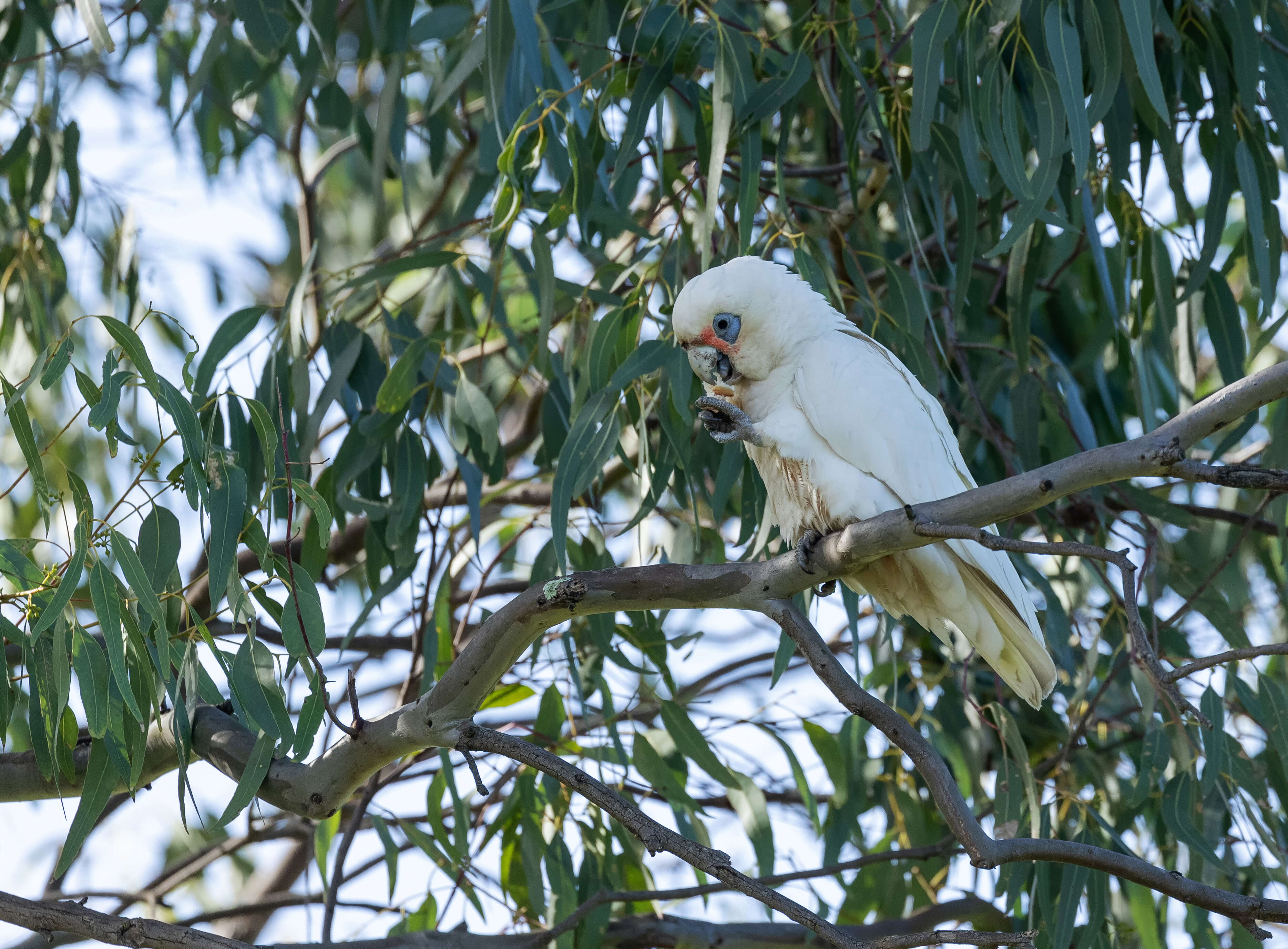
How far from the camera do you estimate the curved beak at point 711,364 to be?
74.8 inches

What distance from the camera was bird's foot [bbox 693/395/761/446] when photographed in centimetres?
171

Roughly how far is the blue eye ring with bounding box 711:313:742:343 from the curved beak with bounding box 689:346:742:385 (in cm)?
3

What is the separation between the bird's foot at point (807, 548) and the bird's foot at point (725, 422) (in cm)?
16

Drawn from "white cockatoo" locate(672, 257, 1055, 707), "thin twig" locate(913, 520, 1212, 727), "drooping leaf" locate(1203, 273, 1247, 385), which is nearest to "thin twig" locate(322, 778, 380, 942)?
"white cockatoo" locate(672, 257, 1055, 707)

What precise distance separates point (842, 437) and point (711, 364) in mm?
252

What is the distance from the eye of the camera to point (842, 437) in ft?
5.76

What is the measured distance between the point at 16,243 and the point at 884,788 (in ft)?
7.52

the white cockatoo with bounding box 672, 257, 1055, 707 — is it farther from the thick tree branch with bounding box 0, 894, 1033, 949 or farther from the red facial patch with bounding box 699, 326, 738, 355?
the thick tree branch with bounding box 0, 894, 1033, 949

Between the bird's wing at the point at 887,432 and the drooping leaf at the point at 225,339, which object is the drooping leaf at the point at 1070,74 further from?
the drooping leaf at the point at 225,339

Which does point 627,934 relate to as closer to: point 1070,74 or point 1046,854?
point 1046,854

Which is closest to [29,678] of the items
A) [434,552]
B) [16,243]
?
[434,552]

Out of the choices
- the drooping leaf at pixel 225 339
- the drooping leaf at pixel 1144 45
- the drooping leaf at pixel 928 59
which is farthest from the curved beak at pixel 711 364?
the drooping leaf at pixel 225 339

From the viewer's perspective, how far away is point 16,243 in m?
2.92

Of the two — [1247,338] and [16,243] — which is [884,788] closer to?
[1247,338]
